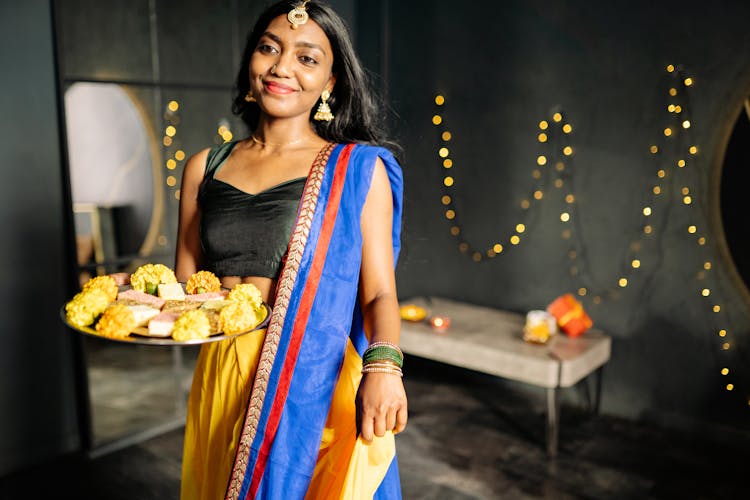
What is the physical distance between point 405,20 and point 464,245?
4.63 feet

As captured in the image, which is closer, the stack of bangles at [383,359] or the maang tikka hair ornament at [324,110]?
the stack of bangles at [383,359]

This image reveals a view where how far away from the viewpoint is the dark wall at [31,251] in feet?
8.82

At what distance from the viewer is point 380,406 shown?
4.04 ft

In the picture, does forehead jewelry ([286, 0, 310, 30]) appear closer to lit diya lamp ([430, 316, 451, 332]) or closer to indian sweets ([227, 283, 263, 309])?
indian sweets ([227, 283, 263, 309])

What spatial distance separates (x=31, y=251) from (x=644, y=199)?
2.83 meters

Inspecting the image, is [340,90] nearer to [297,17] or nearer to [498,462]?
[297,17]

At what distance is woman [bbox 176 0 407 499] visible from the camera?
1435 mm

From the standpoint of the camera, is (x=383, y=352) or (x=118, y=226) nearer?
(x=383, y=352)

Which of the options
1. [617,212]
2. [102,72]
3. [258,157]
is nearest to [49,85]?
[102,72]

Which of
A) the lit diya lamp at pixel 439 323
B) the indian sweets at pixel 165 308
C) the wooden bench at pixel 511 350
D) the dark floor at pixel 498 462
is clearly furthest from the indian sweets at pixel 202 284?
the lit diya lamp at pixel 439 323

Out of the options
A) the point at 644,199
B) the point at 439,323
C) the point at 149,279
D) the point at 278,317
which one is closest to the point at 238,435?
the point at 278,317

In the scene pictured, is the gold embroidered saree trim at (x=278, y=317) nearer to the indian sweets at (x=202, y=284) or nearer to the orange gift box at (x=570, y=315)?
the indian sweets at (x=202, y=284)

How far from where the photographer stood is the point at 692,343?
3201 millimetres

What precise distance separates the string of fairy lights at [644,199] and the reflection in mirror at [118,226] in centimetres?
175
